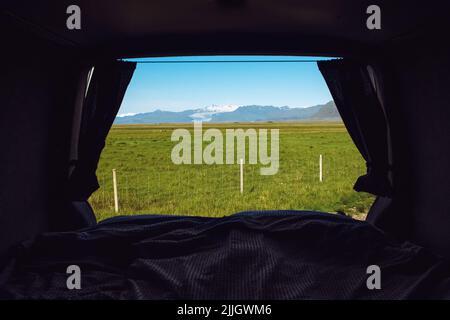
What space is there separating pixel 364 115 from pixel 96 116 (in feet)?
7.95

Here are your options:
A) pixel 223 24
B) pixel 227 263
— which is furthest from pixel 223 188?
pixel 227 263

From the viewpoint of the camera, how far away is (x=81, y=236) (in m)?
2.17

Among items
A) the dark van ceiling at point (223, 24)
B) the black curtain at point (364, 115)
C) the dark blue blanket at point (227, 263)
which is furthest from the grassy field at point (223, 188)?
the dark blue blanket at point (227, 263)

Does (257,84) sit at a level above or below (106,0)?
above

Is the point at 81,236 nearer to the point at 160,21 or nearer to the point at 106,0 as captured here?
the point at 106,0

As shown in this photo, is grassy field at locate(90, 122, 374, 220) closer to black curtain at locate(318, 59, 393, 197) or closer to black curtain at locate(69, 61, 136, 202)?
black curtain at locate(318, 59, 393, 197)

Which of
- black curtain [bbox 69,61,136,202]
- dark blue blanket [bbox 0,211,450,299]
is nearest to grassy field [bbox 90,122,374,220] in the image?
black curtain [bbox 69,61,136,202]

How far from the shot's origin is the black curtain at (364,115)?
3.17 meters

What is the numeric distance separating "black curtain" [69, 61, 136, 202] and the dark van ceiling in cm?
18

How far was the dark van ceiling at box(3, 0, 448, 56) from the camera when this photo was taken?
91.6 inches
